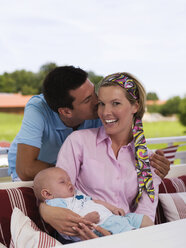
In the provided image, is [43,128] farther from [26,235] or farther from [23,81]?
[23,81]

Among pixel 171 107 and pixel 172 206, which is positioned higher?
pixel 172 206

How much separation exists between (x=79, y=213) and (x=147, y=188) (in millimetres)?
377

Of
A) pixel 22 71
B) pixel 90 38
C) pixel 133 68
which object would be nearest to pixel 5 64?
pixel 22 71

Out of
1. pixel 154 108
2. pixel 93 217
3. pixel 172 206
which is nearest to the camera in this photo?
pixel 93 217

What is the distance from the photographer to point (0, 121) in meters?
10.7

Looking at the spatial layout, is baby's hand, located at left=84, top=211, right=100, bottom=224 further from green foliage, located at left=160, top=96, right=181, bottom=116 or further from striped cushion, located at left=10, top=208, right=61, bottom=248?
green foliage, located at left=160, top=96, right=181, bottom=116

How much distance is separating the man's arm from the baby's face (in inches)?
16.0

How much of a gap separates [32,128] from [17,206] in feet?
1.69

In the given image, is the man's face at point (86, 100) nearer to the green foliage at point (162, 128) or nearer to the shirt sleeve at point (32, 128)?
the shirt sleeve at point (32, 128)

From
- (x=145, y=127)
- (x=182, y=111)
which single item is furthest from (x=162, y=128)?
(x=182, y=111)

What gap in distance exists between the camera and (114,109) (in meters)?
1.63

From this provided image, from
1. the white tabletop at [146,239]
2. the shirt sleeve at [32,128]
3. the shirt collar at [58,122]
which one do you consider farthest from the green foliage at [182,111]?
the white tabletop at [146,239]

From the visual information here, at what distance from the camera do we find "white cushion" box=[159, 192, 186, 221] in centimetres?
188

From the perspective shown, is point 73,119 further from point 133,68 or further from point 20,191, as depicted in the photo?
point 133,68
